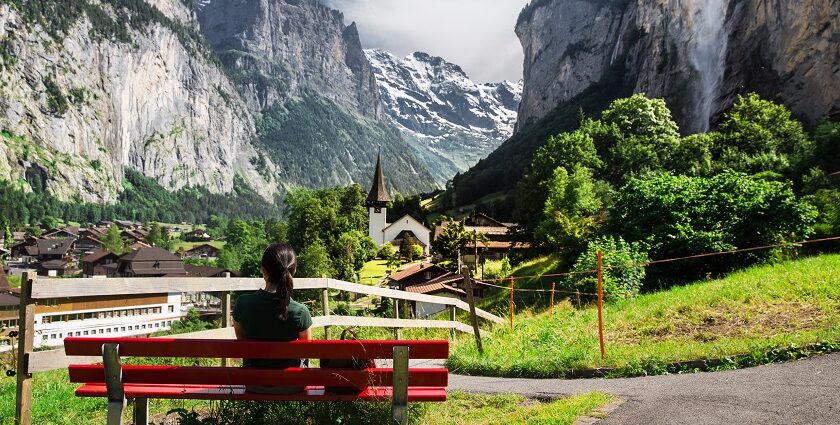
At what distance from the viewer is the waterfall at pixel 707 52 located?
7638cm

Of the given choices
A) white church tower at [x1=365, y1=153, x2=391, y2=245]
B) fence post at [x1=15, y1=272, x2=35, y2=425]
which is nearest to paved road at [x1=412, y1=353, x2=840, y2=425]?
fence post at [x1=15, y1=272, x2=35, y2=425]

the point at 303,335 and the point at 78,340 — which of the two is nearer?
the point at 78,340

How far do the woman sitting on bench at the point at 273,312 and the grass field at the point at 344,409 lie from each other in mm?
555

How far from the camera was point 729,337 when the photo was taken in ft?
32.1

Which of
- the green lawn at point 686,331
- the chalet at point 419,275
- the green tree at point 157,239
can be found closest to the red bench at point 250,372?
the green lawn at point 686,331

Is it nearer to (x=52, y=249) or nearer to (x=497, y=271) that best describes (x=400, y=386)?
(x=497, y=271)

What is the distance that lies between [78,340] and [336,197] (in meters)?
77.2

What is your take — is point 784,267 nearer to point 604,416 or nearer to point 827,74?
point 604,416

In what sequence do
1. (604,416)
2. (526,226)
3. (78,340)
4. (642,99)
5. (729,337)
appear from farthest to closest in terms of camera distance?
(642,99) < (526,226) < (729,337) < (604,416) < (78,340)

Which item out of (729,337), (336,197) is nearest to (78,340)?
(729,337)

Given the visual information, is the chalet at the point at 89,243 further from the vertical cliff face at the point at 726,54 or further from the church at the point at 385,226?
the vertical cliff face at the point at 726,54

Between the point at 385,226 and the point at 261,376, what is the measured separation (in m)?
97.8

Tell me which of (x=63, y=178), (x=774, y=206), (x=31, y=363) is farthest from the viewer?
(x=63, y=178)

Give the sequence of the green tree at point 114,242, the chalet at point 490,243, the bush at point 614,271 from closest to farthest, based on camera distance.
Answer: the bush at point 614,271, the chalet at point 490,243, the green tree at point 114,242
